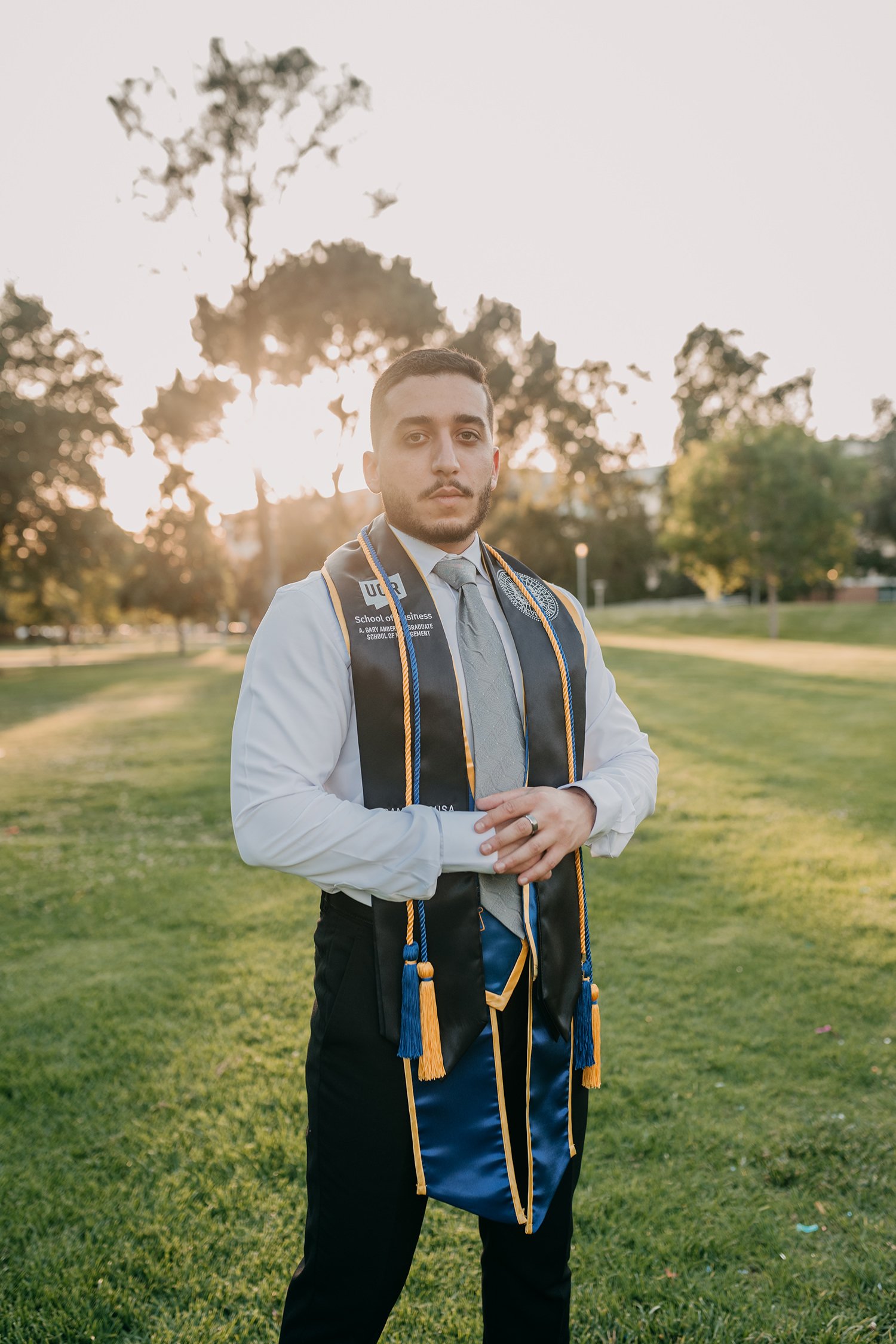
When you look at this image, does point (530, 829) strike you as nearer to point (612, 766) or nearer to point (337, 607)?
point (612, 766)

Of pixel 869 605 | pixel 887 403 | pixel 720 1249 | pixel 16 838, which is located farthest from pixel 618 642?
pixel 887 403

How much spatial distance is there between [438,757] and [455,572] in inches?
19.4

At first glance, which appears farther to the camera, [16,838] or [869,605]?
[869,605]

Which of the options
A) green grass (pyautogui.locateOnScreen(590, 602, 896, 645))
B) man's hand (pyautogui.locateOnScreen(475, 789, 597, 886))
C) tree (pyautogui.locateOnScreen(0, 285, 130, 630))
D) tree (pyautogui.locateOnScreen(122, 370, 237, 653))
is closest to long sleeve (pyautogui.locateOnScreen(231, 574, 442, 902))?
man's hand (pyautogui.locateOnScreen(475, 789, 597, 886))

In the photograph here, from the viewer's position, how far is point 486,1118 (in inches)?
73.0

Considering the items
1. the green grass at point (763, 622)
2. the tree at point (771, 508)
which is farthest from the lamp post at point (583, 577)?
the tree at point (771, 508)

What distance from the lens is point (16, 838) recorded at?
8.41m

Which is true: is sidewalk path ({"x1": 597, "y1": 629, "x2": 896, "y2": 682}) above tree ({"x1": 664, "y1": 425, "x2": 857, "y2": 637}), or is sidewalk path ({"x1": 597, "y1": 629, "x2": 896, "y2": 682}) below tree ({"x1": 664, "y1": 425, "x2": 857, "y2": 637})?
below

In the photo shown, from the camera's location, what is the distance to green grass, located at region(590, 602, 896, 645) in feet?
122

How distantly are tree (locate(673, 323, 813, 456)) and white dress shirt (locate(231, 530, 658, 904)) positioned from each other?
55476mm

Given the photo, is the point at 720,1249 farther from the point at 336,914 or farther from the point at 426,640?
the point at 426,640

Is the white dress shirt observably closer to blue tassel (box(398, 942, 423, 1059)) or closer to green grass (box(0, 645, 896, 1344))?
blue tassel (box(398, 942, 423, 1059))

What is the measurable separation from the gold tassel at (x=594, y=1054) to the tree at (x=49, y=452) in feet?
105

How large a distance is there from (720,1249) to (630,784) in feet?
6.74
